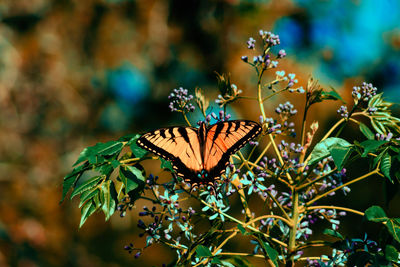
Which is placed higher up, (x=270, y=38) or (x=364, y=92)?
(x=270, y=38)

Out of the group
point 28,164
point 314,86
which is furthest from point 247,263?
point 28,164

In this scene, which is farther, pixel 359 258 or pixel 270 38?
pixel 270 38

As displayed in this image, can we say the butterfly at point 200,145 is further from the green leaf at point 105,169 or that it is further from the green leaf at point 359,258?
the green leaf at point 359,258

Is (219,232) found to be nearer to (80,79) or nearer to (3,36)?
(80,79)

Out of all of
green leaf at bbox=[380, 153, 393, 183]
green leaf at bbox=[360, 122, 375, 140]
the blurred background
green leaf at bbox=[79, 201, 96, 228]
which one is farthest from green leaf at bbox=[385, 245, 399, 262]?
the blurred background

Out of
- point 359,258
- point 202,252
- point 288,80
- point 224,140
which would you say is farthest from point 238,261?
point 288,80

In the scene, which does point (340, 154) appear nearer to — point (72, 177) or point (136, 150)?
point (136, 150)
